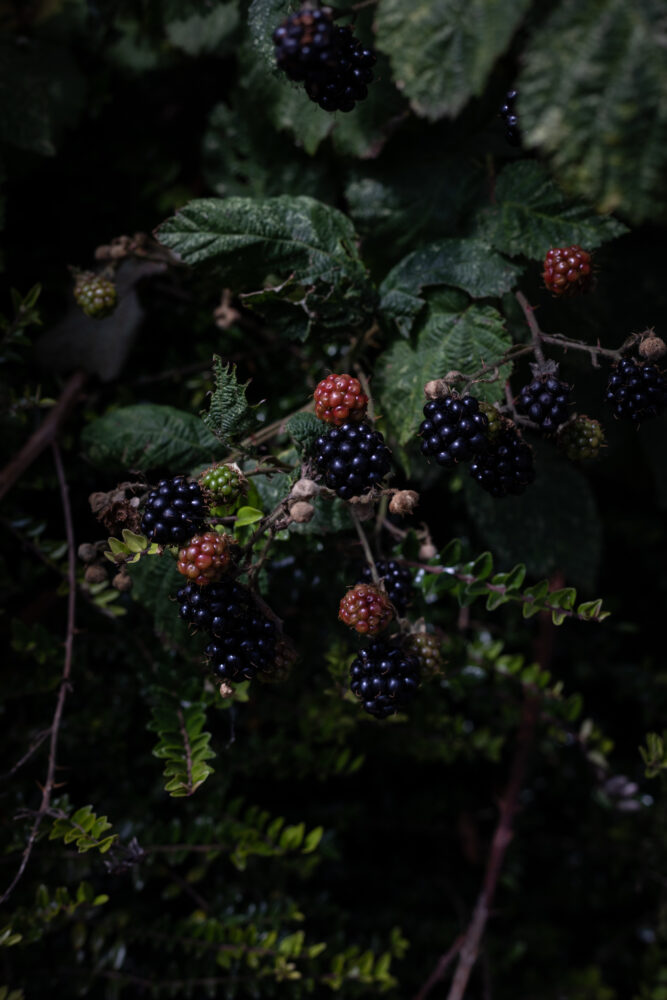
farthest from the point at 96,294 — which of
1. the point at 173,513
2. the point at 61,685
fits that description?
the point at 61,685

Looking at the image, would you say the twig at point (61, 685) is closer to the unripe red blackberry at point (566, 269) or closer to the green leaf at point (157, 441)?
the green leaf at point (157, 441)

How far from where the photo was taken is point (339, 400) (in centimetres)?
90

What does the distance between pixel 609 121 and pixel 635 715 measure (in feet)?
5.00

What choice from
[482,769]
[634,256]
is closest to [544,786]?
[482,769]

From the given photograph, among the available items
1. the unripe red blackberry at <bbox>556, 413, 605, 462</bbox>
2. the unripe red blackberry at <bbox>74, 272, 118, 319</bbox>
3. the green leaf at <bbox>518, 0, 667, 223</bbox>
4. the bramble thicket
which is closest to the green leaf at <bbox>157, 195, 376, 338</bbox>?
the bramble thicket

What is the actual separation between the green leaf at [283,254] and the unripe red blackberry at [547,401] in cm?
35

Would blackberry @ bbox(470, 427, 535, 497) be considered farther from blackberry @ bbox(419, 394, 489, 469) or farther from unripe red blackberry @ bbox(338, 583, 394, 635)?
unripe red blackberry @ bbox(338, 583, 394, 635)

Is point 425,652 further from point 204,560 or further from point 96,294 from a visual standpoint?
point 96,294

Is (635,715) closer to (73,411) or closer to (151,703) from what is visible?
(151,703)

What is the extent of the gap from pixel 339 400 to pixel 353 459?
3.5 inches

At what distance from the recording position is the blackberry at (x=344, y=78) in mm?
849

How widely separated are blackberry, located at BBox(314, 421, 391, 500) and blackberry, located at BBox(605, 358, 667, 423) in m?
0.31

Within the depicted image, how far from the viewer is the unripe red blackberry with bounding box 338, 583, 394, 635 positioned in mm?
903

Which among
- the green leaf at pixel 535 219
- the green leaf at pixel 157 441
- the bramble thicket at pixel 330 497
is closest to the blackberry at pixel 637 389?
the bramble thicket at pixel 330 497
